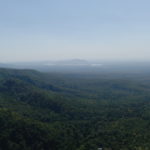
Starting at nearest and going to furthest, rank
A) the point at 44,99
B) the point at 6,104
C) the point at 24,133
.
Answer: the point at 24,133
the point at 6,104
the point at 44,99

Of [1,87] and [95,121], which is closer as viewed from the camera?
[95,121]

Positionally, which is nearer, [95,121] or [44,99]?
[95,121]

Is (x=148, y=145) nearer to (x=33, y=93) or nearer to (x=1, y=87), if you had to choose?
(x=33, y=93)

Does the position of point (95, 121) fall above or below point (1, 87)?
below

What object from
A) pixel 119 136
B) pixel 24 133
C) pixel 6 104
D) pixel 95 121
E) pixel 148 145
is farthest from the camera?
pixel 6 104

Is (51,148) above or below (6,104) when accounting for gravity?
below

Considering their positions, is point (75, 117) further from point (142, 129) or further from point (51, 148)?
point (142, 129)

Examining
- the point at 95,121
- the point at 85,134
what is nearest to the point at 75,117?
the point at 95,121

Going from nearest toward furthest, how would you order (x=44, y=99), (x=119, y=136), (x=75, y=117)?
(x=119, y=136) < (x=75, y=117) < (x=44, y=99)

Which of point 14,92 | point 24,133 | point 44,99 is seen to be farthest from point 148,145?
point 14,92
